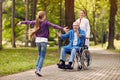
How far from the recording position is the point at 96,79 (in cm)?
A: 1195

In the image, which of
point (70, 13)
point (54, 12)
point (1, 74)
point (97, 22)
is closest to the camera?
point (1, 74)

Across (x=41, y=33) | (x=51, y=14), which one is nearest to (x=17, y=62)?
(x=41, y=33)

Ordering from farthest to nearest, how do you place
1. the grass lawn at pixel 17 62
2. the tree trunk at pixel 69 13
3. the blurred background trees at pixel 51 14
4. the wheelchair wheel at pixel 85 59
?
the blurred background trees at pixel 51 14 < the tree trunk at pixel 69 13 < the wheelchair wheel at pixel 85 59 < the grass lawn at pixel 17 62

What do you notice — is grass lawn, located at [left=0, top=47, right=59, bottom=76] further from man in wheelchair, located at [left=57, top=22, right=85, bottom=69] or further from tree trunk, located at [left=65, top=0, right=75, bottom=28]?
tree trunk, located at [left=65, top=0, right=75, bottom=28]

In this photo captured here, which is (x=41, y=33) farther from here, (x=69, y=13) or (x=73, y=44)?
(x=69, y=13)

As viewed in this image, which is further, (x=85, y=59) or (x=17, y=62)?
(x=17, y=62)

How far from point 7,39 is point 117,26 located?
2044 cm

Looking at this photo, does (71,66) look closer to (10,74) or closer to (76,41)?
(76,41)

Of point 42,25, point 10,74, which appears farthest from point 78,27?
point 10,74

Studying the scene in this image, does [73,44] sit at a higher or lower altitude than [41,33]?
lower

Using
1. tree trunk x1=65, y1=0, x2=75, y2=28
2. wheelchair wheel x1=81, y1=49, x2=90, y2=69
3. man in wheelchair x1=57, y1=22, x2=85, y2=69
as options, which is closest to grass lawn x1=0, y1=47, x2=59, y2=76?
man in wheelchair x1=57, y1=22, x2=85, y2=69

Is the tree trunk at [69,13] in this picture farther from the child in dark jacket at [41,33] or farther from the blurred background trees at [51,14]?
the child in dark jacket at [41,33]

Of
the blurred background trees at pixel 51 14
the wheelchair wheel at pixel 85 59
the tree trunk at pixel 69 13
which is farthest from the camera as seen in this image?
the blurred background trees at pixel 51 14

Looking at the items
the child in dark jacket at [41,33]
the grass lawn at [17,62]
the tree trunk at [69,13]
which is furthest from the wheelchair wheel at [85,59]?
the tree trunk at [69,13]
